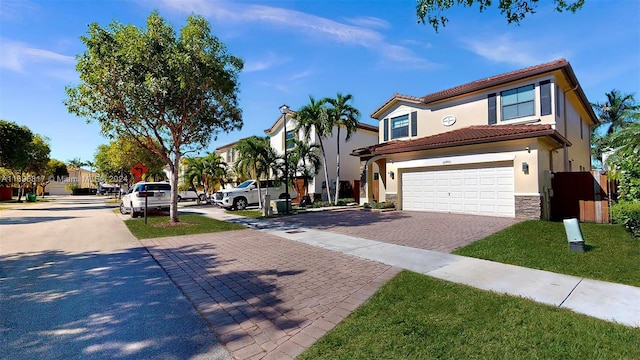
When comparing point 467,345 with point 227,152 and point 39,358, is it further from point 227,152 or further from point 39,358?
point 227,152

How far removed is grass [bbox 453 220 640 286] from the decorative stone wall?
1831 mm

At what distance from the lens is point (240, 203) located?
789 inches

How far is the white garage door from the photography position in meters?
12.5

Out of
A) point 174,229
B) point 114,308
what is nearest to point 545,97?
point 174,229

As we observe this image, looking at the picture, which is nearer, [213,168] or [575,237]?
[575,237]

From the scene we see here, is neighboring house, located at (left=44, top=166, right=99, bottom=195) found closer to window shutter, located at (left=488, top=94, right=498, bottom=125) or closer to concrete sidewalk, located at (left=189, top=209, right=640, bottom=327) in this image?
window shutter, located at (left=488, top=94, right=498, bottom=125)

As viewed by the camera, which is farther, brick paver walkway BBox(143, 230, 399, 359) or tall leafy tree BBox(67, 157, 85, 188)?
tall leafy tree BBox(67, 157, 85, 188)

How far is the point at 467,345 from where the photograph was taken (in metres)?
3.15

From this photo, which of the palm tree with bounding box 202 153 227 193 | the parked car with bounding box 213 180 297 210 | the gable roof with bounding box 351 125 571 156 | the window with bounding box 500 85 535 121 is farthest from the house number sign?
the palm tree with bounding box 202 153 227 193

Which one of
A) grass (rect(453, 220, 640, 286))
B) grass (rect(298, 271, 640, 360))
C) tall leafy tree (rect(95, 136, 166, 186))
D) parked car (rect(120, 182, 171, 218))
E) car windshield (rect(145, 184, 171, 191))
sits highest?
tall leafy tree (rect(95, 136, 166, 186))

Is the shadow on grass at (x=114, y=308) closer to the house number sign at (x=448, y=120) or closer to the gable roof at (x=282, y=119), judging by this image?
the house number sign at (x=448, y=120)

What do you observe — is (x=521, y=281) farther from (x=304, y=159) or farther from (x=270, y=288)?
(x=304, y=159)

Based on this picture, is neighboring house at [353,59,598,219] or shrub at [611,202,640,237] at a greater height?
neighboring house at [353,59,598,219]

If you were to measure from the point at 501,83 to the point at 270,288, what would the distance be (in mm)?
15308
